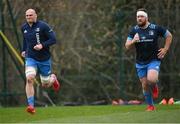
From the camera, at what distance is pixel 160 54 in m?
13.3

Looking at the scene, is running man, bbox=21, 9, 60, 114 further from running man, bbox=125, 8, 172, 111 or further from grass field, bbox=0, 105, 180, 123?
running man, bbox=125, 8, 172, 111

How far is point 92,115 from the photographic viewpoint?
1335 centimetres

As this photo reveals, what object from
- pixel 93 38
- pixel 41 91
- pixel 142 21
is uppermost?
pixel 142 21

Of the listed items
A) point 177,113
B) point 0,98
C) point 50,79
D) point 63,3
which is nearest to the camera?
point 177,113

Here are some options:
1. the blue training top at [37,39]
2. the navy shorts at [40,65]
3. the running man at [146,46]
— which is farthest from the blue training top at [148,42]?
the navy shorts at [40,65]

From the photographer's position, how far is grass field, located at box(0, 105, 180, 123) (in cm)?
1138

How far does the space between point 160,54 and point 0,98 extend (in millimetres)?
5719

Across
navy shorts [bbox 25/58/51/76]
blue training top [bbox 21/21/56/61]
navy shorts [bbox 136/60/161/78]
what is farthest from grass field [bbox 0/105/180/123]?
blue training top [bbox 21/21/56/61]

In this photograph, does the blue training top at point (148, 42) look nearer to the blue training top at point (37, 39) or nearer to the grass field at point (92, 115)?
the grass field at point (92, 115)

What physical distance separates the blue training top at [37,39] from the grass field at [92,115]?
118 centimetres

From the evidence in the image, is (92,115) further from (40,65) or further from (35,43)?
(35,43)

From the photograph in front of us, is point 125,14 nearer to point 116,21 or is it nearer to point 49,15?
point 116,21

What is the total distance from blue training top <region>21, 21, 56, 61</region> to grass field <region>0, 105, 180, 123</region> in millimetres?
1179

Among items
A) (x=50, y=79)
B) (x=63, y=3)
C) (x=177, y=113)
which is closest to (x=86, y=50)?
(x=63, y=3)
